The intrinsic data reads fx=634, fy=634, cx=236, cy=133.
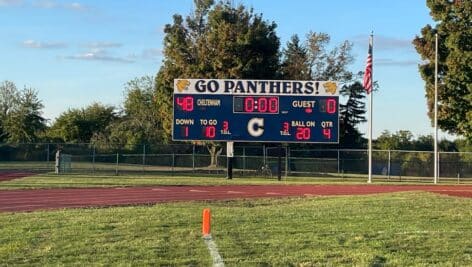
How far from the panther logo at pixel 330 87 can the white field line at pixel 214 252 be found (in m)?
23.7

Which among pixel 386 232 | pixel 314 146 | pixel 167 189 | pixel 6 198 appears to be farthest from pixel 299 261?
pixel 314 146

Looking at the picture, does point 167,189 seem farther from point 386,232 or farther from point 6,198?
point 386,232

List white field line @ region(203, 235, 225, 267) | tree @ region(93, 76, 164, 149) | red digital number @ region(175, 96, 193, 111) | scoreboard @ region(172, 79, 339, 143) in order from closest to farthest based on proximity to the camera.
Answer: white field line @ region(203, 235, 225, 267) < scoreboard @ region(172, 79, 339, 143) < red digital number @ region(175, 96, 193, 111) < tree @ region(93, 76, 164, 149)

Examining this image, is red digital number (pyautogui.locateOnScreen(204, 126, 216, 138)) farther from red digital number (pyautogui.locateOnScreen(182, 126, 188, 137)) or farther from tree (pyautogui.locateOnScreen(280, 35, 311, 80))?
tree (pyautogui.locateOnScreen(280, 35, 311, 80))

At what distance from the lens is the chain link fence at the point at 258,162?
43.5 meters

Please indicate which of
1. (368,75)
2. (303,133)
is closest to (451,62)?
(368,75)

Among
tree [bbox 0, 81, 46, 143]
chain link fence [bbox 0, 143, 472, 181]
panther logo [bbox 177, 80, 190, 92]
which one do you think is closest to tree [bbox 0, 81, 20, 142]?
tree [bbox 0, 81, 46, 143]

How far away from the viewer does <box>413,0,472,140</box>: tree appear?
4050 centimetres

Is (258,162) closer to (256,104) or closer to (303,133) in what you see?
(303,133)

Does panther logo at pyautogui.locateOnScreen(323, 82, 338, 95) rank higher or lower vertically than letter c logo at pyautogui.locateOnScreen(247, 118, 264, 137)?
higher

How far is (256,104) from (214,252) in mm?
24160

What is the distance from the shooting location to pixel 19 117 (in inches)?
3066

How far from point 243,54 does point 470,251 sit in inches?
1565

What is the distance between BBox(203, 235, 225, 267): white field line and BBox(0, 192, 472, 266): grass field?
0.32 feet
